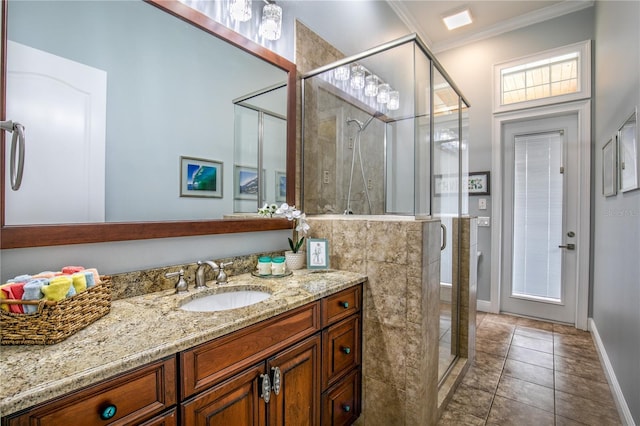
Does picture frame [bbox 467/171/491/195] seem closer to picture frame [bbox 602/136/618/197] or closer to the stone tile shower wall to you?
picture frame [bbox 602/136/618/197]

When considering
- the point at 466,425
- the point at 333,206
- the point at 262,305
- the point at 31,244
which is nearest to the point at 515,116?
the point at 333,206

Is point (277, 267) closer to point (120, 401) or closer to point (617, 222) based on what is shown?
point (120, 401)

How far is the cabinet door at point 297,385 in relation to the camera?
1.16m

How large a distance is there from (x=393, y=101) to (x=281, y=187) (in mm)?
1295

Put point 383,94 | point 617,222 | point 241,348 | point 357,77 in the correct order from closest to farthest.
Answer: point 241,348 → point 617,222 → point 357,77 → point 383,94

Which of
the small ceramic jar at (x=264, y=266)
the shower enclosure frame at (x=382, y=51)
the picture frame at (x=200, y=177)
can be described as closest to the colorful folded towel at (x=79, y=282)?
the picture frame at (x=200, y=177)

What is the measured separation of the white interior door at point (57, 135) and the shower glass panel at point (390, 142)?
3.91 feet

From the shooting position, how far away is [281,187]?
1967mm

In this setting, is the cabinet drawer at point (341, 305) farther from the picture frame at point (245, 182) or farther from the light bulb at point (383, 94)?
the light bulb at point (383, 94)

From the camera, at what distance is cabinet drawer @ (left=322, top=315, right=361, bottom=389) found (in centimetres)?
144

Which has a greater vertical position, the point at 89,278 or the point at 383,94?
the point at 383,94

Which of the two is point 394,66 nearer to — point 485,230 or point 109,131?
point 109,131

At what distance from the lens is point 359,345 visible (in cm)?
168

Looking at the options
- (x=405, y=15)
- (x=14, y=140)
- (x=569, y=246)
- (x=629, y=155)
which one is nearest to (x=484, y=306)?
(x=569, y=246)
